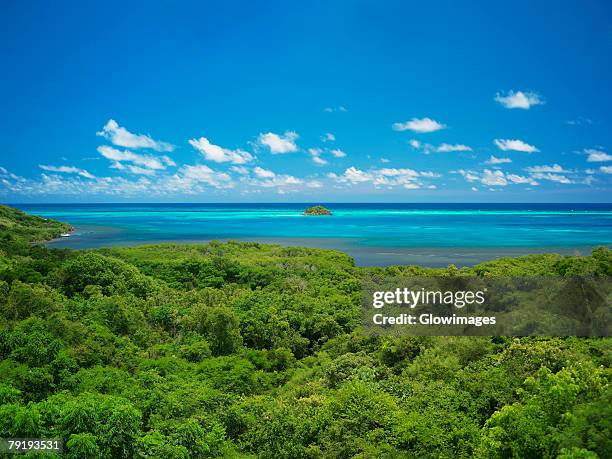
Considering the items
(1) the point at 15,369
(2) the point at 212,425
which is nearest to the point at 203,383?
(2) the point at 212,425

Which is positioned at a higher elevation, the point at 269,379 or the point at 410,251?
the point at 410,251

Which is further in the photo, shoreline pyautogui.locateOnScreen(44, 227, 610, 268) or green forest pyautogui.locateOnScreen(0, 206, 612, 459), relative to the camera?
shoreline pyautogui.locateOnScreen(44, 227, 610, 268)

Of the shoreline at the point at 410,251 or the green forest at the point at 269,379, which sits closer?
the green forest at the point at 269,379

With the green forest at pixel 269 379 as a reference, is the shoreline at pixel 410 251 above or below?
above

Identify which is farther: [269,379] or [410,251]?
[410,251]

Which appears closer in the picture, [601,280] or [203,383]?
[203,383]

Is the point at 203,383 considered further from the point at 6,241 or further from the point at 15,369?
the point at 6,241

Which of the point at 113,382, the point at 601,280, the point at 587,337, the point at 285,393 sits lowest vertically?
the point at 285,393

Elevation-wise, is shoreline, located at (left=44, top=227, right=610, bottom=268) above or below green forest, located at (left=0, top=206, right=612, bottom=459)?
above
